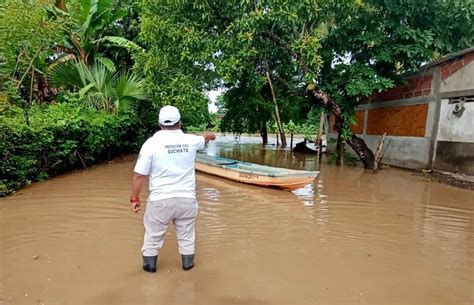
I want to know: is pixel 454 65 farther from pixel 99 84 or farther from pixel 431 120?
pixel 99 84

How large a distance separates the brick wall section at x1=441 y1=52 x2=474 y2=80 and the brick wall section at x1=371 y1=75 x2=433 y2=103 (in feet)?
1.75

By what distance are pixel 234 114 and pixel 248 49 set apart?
8.77 m

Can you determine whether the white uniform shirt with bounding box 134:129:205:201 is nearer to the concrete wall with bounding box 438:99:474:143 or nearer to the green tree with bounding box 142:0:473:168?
the green tree with bounding box 142:0:473:168

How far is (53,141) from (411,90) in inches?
407

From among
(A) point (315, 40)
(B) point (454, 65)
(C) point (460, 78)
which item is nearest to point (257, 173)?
(A) point (315, 40)

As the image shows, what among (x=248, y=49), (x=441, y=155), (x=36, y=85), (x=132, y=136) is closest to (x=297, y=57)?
(x=248, y=49)

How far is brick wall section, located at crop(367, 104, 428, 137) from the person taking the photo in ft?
36.2

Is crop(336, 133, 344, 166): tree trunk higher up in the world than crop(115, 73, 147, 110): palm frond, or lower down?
lower down

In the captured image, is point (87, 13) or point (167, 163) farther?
point (87, 13)

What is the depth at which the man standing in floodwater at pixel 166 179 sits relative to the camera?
3.39 meters

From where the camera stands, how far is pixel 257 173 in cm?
767

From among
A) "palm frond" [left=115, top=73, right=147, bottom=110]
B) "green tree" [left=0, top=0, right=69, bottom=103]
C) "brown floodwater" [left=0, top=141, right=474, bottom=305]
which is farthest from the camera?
"palm frond" [left=115, top=73, right=147, bottom=110]

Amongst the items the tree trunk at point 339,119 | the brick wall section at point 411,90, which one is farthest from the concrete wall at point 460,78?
the tree trunk at point 339,119

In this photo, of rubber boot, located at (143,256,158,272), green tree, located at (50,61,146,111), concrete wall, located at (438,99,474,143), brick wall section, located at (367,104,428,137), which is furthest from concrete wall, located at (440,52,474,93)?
rubber boot, located at (143,256,158,272)
